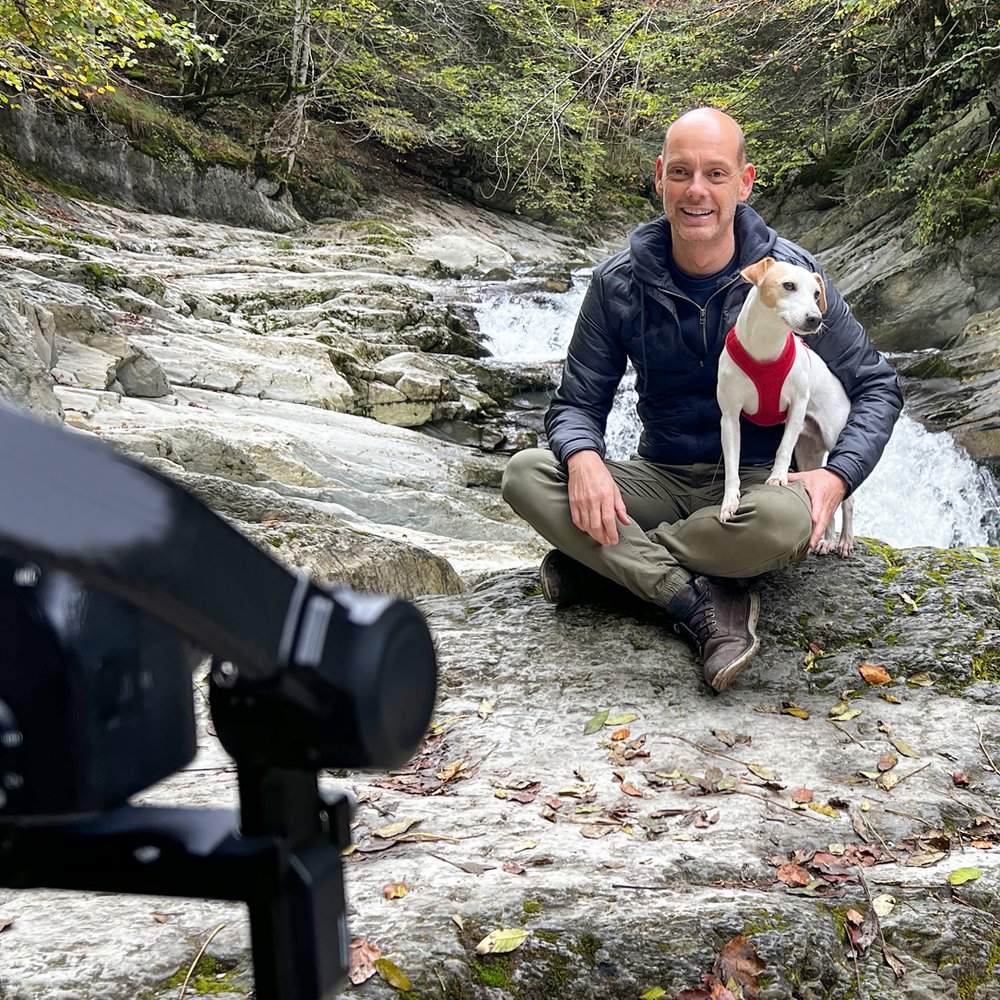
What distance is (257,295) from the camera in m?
12.3

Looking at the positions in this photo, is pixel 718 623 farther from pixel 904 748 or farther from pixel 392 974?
pixel 392 974

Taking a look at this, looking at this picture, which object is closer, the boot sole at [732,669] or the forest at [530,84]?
the boot sole at [732,669]

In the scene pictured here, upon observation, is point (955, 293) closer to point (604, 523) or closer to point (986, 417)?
point (986, 417)

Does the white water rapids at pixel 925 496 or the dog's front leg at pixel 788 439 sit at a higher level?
the dog's front leg at pixel 788 439

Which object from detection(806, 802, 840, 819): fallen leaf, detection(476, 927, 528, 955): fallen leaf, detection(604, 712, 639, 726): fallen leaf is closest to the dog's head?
detection(604, 712, 639, 726): fallen leaf

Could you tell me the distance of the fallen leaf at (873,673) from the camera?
309 cm

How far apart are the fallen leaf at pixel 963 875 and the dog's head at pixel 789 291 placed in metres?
1.75

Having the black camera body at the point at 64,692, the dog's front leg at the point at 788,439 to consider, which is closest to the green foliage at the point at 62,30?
the dog's front leg at the point at 788,439

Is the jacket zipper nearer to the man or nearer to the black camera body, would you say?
the man

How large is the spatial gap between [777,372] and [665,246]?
0.63m

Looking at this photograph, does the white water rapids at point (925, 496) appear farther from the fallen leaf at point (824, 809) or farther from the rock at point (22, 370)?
the rock at point (22, 370)

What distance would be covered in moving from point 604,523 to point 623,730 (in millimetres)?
691

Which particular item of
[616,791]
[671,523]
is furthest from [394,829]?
[671,523]

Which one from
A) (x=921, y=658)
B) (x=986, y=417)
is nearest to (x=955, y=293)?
(x=986, y=417)
